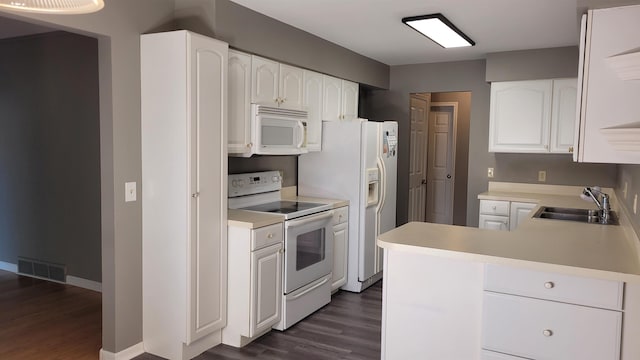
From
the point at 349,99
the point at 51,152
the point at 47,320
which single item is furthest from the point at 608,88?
the point at 51,152

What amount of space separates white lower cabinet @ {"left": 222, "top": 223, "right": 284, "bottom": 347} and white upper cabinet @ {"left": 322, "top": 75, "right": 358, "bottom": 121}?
1695 mm

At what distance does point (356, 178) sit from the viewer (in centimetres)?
451

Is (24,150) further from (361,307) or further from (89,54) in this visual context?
(361,307)

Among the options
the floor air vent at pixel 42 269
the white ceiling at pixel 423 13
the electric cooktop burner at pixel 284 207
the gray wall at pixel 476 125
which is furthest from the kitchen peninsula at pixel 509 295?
the floor air vent at pixel 42 269

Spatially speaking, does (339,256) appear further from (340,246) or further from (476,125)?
(476,125)

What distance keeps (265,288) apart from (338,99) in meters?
2.25

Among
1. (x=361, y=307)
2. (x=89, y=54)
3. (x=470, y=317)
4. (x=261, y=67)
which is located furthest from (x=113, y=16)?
(x=361, y=307)

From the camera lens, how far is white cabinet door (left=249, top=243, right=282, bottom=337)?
129 inches

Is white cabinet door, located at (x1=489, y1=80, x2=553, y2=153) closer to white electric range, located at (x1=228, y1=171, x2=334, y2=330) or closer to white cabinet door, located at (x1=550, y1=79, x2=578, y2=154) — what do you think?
white cabinet door, located at (x1=550, y1=79, x2=578, y2=154)

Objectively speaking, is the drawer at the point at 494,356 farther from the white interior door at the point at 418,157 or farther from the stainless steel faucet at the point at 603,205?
the white interior door at the point at 418,157

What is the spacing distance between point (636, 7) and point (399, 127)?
398 centimetres

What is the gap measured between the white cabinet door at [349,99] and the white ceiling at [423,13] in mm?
370

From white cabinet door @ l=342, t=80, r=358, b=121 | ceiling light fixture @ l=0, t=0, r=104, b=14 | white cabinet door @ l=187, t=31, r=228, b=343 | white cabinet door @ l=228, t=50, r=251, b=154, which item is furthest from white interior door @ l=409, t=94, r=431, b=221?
ceiling light fixture @ l=0, t=0, r=104, b=14

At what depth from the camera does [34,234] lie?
486cm
